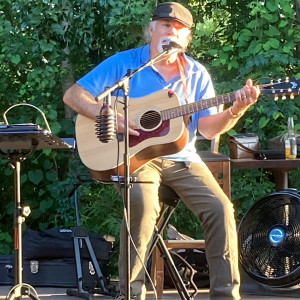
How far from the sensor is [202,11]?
19.0 ft

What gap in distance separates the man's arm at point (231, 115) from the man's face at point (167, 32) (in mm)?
383

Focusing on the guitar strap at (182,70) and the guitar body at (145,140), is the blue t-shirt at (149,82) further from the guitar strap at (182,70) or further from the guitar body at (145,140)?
the guitar body at (145,140)

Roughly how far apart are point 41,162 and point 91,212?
83 cm

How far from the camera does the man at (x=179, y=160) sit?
11.7 feet

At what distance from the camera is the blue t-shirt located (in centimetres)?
383

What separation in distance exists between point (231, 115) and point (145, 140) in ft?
1.33

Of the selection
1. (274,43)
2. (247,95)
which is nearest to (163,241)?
(247,95)

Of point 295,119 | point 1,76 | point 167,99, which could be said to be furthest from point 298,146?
point 1,76

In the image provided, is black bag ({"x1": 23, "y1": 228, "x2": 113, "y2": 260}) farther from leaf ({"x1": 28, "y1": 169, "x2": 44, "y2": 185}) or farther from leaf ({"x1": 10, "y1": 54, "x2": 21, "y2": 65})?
leaf ({"x1": 10, "y1": 54, "x2": 21, "y2": 65})

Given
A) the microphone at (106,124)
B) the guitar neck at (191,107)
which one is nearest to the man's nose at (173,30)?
the guitar neck at (191,107)

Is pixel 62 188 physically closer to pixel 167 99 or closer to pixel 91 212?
pixel 91 212

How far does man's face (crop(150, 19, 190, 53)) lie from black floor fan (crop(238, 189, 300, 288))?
1196 mm

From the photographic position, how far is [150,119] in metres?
3.68

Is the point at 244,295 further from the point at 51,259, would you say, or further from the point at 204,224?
the point at 51,259
